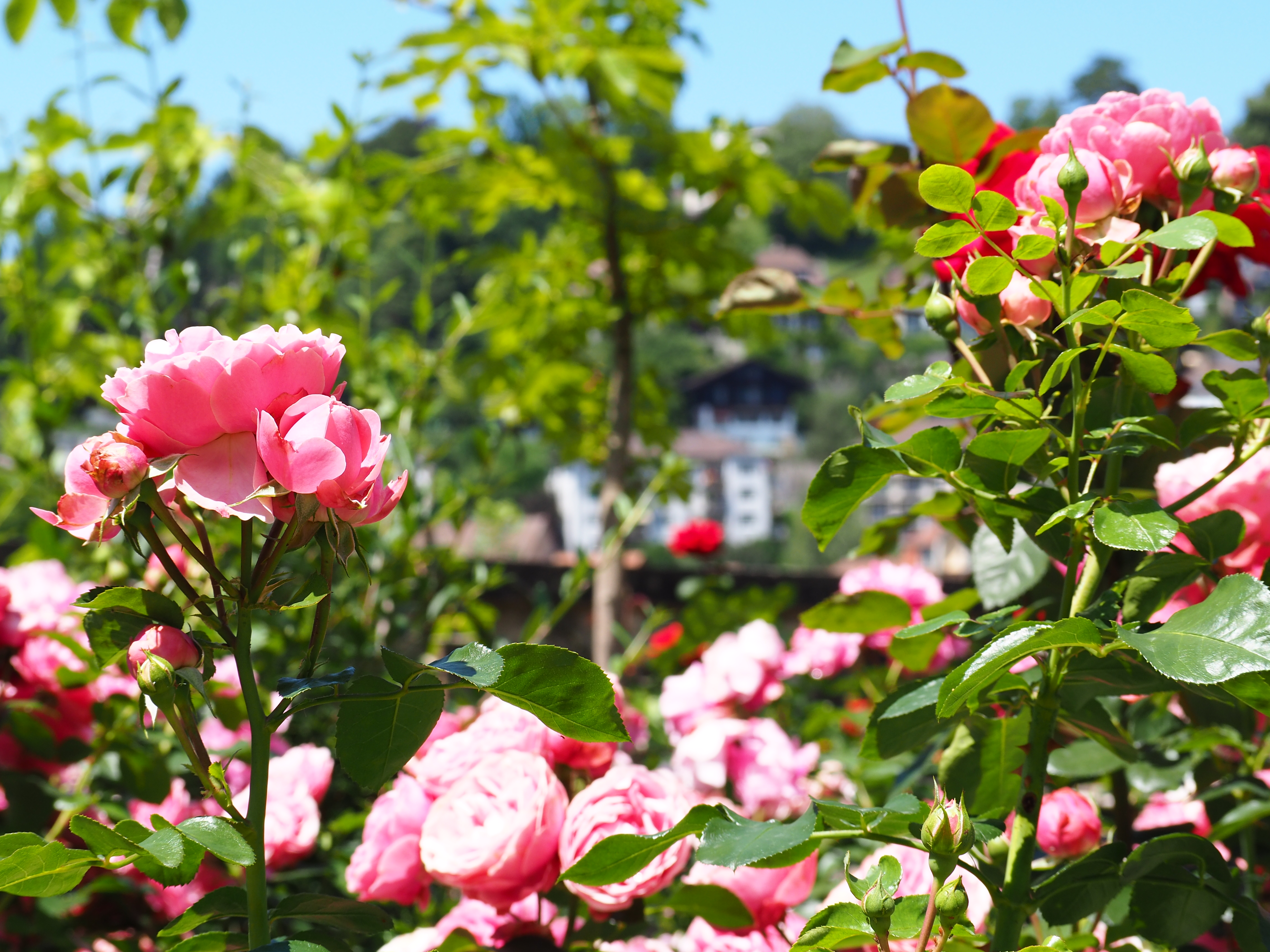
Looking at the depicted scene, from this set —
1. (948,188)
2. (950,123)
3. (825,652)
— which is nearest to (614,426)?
(825,652)

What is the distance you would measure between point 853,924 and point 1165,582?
0.20 metres

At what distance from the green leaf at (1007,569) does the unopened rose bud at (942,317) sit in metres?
0.13

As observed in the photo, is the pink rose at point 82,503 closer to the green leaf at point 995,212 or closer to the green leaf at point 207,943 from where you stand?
the green leaf at point 207,943

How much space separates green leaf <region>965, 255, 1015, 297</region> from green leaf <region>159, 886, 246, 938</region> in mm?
374

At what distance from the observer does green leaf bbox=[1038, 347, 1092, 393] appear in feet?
1.21

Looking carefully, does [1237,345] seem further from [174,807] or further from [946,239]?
[174,807]

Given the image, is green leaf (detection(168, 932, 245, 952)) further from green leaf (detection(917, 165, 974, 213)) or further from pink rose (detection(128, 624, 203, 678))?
green leaf (detection(917, 165, 974, 213))

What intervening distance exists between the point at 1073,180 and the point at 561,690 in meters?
0.27

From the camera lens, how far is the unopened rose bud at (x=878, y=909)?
311 millimetres

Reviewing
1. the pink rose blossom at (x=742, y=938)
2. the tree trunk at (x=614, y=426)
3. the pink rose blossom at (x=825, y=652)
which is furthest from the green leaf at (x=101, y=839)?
the tree trunk at (x=614, y=426)

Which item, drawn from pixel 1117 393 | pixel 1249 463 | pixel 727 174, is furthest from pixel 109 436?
pixel 727 174

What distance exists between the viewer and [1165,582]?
420 millimetres

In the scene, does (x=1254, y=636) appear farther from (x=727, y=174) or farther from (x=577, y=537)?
(x=577, y=537)

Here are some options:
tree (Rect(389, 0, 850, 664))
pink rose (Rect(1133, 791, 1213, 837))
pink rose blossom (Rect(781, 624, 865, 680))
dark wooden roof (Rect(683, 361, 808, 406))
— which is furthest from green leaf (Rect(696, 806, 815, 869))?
dark wooden roof (Rect(683, 361, 808, 406))
